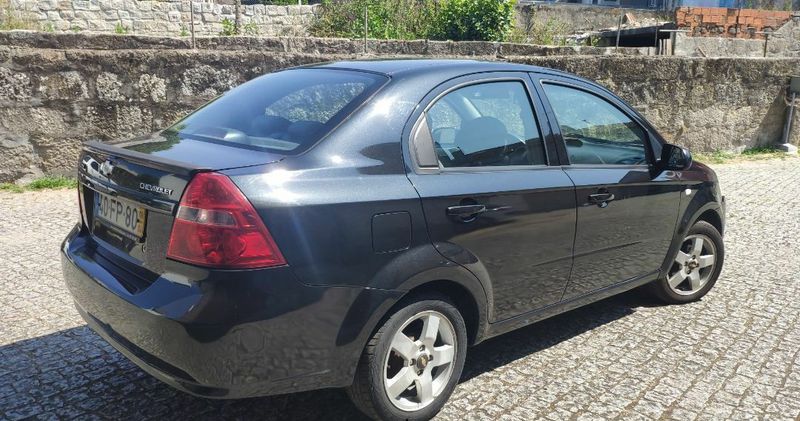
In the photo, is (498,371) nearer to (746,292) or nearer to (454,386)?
(454,386)

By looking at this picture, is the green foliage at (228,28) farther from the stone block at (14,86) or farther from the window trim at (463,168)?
the window trim at (463,168)

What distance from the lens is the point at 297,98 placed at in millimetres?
3258

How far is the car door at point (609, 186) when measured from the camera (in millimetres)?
3703

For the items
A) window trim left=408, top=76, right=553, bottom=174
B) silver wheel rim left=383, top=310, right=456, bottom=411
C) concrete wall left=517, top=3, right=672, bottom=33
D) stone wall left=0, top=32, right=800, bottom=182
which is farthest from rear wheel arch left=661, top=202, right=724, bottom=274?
concrete wall left=517, top=3, right=672, bottom=33

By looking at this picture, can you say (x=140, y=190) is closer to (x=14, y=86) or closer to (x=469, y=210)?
(x=469, y=210)

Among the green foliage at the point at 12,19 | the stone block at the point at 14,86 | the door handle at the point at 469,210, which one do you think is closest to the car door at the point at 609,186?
the door handle at the point at 469,210

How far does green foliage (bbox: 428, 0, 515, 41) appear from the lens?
41.0ft

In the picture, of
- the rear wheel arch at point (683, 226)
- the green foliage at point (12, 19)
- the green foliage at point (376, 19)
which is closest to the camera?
the rear wheel arch at point (683, 226)

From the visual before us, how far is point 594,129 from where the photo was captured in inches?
157

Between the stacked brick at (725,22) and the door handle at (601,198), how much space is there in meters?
15.4

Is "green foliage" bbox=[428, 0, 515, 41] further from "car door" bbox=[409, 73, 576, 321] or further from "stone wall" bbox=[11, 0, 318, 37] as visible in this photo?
"car door" bbox=[409, 73, 576, 321]

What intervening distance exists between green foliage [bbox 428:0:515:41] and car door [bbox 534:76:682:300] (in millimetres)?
8679

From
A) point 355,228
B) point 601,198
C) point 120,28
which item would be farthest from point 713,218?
point 120,28

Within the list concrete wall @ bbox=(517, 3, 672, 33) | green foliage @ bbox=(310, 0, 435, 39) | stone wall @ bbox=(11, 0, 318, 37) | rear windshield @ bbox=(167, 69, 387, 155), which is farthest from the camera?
concrete wall @ bbox=(517, 3, 672, 33)
